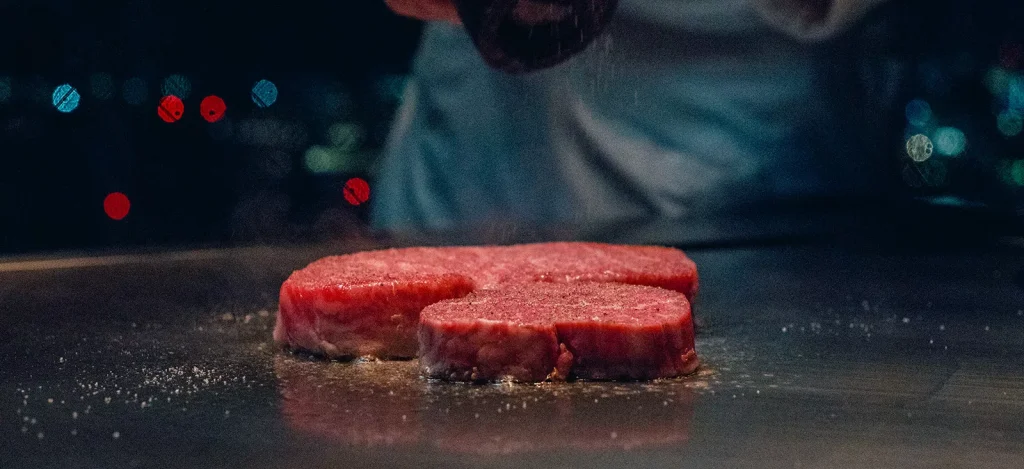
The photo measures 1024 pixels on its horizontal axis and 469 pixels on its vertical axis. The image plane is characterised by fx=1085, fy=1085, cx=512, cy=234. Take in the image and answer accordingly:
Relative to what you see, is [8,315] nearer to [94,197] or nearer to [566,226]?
[566,226]

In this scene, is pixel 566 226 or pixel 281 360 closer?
pixel 281 360

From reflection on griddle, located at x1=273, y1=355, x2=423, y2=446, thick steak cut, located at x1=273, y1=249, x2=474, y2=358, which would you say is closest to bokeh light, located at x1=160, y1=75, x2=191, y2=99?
thick steak cut, located at x1=273, y1=249, x2=474, y2=358

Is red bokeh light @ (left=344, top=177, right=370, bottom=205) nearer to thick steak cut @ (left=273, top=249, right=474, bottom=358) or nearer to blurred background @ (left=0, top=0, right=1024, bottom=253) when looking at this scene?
blurred background @ (left=0, top=0, right=1024, bottom=253)

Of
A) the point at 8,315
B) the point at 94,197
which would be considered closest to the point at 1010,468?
the point at 8,315

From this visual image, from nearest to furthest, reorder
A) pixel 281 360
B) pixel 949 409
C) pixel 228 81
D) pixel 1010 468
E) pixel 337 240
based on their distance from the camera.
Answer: pixel 1010 468 < pixel 949 409 < pixel 281 360 < pixel 337 240 < pixel 228 81

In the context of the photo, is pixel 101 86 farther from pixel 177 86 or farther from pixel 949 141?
pixel 949 141

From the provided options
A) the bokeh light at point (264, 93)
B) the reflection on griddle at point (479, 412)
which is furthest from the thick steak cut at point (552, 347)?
the bokeh light at point (264, 93)
